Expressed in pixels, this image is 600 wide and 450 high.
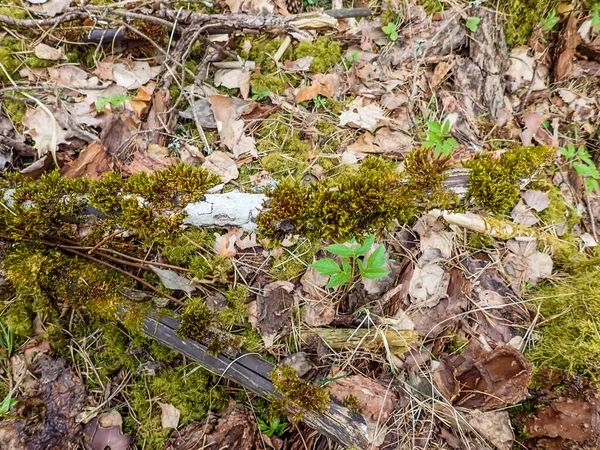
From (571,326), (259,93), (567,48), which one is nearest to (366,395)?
(571,326)

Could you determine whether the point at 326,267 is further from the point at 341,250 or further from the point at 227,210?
the point at 227,210

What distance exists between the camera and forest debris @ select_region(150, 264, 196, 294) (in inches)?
106

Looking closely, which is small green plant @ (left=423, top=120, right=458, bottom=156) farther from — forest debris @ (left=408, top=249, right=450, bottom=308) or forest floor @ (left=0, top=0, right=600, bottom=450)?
forest debris @ (left=408, top=249, right=450, bottom=308)

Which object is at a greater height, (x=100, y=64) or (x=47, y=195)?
(x=100, y=64)

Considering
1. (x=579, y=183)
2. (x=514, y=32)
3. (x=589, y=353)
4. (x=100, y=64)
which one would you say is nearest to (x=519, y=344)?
(x=589, y=353)

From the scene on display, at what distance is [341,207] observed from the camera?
6.77 ft

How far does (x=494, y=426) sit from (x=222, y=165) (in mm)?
2892

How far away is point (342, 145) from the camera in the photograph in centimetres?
341

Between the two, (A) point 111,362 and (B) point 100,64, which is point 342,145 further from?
(A) point 111,362

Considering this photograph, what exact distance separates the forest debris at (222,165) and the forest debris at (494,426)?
2.59 metres

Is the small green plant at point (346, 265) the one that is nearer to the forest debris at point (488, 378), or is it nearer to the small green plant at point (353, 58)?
the forest debris at point (488, 378)

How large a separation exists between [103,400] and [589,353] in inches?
138

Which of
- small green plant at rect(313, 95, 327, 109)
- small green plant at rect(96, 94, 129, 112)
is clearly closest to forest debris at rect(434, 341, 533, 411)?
small green plant at rect(313, 95, 327, 109)

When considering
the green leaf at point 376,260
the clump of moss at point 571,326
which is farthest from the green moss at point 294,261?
the clump of moss at point 571,326
